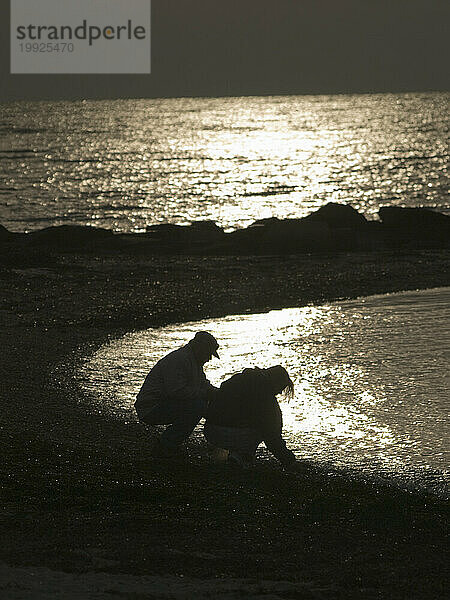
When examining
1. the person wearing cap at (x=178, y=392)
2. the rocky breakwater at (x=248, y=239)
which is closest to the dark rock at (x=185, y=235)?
the rocky breakwater at (x=248, y=239)

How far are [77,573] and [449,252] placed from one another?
80.1 ft

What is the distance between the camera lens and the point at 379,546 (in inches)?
328

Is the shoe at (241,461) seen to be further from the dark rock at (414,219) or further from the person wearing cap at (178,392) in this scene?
the dark rock at (414,219)

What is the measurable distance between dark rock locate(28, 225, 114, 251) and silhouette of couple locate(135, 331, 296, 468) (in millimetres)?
22862

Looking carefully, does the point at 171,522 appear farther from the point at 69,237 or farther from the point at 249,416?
the point at 69,237

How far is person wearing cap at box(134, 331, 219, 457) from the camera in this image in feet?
34.0

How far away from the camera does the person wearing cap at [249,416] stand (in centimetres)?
993

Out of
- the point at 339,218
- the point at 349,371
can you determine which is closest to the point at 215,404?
the point at 349,371

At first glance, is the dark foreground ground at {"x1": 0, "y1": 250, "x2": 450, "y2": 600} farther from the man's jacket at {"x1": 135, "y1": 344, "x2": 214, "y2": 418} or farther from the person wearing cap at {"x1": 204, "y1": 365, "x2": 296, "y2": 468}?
the man's jacket at {"x1": 135, "y1": 344, "x2": 214, "y2": 418}

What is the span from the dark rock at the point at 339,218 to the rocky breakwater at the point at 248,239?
0.16 feet

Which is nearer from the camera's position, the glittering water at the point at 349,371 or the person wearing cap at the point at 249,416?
the person wearing cap at the point at 249,416

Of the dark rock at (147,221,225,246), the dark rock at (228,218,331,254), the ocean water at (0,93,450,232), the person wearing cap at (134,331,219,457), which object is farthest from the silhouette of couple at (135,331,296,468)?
the ocean water at (0,93,450,232)

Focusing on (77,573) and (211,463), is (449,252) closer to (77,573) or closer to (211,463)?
(211,463)

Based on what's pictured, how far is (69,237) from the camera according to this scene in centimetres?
3441
